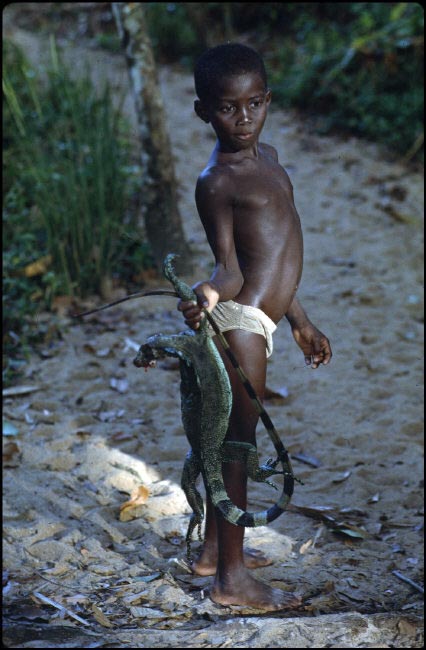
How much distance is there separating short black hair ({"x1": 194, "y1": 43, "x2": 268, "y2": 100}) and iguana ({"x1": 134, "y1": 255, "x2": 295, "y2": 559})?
1.76 feet

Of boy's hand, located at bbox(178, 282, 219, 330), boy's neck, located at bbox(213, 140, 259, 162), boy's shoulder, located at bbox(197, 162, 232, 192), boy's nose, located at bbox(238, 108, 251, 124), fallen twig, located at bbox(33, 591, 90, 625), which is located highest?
boy's nose, located at bbox(238, 108, 251, 124)

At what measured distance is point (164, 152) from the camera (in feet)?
18.4

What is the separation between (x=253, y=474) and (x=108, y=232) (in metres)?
3.31

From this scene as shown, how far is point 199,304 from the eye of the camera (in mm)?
2291

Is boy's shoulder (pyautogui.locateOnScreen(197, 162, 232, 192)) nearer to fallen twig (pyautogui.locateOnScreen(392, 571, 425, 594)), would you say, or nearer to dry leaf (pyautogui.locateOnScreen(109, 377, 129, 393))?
fallen twig (pyautogui.locateOnScreen(392, 571, 425, 594))

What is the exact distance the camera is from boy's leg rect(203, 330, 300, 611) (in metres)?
2.51

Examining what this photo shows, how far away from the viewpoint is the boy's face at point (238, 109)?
236 cm

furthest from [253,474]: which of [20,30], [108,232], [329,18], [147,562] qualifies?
[20,30]

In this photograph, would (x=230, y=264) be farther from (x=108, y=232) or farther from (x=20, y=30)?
(x=20, y=30)

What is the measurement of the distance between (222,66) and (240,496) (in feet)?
4.48

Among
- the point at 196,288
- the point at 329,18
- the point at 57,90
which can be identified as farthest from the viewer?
the point at 329,18

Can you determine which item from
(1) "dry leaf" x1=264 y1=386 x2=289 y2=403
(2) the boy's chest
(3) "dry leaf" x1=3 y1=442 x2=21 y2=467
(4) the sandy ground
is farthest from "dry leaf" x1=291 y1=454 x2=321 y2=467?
(2) the boy's chest

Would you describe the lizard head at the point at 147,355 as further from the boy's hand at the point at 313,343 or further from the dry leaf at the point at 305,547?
the dry leaf at the point at 305,547

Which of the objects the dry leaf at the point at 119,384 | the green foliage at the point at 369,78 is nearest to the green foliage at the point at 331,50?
the green foliage at the point at 369,78
